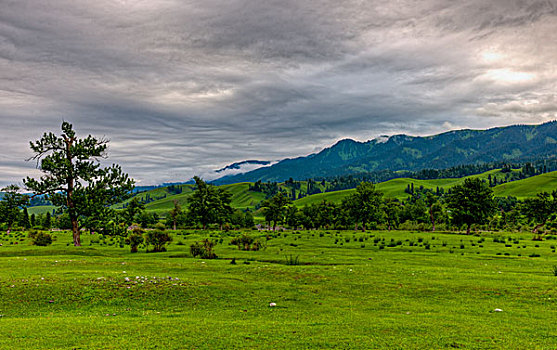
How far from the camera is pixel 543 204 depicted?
345 feet

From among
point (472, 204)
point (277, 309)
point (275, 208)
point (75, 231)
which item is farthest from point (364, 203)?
point (277, 309)

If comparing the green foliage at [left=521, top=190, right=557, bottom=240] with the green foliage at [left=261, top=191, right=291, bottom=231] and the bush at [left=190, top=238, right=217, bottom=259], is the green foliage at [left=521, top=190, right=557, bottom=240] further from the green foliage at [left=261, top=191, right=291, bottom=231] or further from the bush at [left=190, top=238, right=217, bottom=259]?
the bush at [left=190, top=238, right=217, bottom=259]

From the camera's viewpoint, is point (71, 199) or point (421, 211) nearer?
point (71, 199)

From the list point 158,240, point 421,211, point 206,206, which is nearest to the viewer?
point 158,240

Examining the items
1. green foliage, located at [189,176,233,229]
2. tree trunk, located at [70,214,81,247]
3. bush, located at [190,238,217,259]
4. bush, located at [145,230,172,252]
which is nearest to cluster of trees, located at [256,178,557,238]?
green foliage, located at [189,176,233,229]

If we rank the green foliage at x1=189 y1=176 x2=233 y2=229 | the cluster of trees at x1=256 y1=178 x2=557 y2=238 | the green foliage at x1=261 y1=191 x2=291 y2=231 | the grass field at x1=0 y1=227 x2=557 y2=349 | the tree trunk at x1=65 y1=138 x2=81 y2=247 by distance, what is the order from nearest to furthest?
1. the grass field at x1=0 y1=227 x2=557 y2=349
2. the tree trunk at x1=65 y1=138 x2=81 y2=247
3. the cluster of trees at x1=256 y1=178 x2=557 y2=238
4. the green foliage at x1=189 y1=176 x2=233 y2=229
5. the green foliage at x1=261 y1=191 x2=291 y2=231

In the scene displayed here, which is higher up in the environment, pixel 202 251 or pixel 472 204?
pixel 472 204

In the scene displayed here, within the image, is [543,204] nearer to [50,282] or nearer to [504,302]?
[504,302]

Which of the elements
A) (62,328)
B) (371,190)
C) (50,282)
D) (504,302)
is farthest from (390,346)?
(371,190)

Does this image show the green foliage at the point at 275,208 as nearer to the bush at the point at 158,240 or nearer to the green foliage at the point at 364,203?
the green foliage at the point at 364,203

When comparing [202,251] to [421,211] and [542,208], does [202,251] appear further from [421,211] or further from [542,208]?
[421,211]

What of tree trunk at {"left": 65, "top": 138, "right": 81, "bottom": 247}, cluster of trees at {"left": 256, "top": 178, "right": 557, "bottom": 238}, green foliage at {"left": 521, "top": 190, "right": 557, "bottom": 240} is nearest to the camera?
tree trunk at {"left": 65, "top": 138, "right": 81, "bottom": 247}

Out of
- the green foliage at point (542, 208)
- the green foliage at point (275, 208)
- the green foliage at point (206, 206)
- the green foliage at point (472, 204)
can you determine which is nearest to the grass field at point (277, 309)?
the green foliage at point (472, 204)

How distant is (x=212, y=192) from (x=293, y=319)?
109 metres
